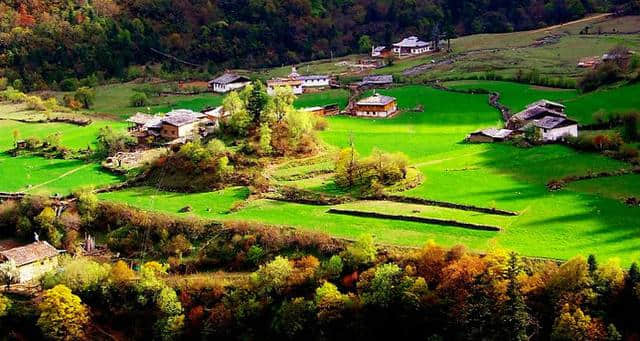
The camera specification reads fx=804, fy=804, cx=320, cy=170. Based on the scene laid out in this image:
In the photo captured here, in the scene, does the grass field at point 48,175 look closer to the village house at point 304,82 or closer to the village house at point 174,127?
the village house at point 174,127

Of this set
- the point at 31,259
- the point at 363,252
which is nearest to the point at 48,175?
the point at 31,259

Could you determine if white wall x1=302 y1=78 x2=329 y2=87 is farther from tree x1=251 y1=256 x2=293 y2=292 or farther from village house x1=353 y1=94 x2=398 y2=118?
tree x1=251 y1=256 x2=293 y2=292

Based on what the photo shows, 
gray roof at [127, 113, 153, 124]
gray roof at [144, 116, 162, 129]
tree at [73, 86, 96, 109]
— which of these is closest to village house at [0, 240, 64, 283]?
gray roof at [144, 116, 162, 129]

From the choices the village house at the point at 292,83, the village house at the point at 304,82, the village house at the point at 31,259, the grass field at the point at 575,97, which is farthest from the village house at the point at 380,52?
the village house at the point at 31,259

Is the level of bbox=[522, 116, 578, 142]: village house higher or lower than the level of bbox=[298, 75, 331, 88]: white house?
lower

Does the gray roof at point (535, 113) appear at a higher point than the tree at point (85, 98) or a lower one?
lower

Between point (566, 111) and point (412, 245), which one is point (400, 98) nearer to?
point (566, 111)
